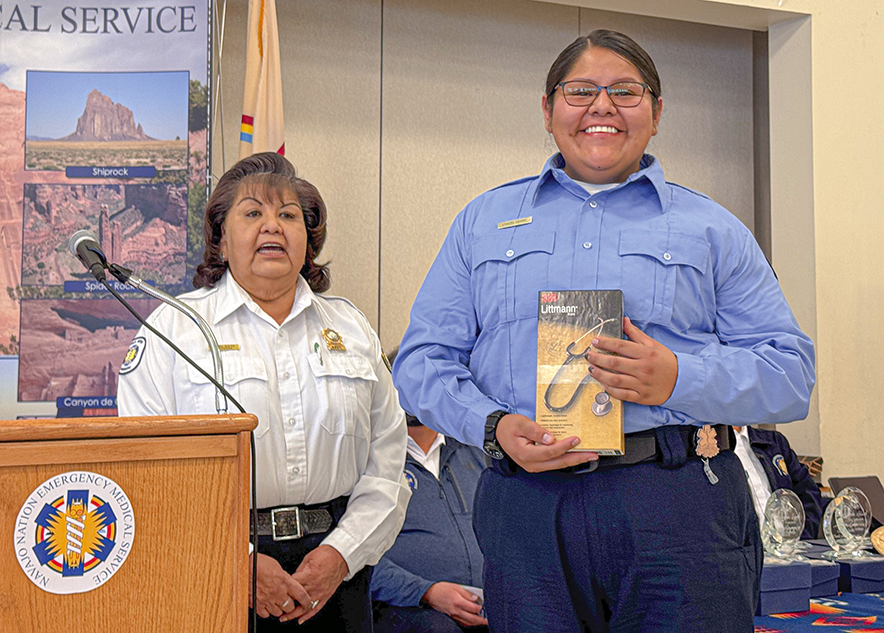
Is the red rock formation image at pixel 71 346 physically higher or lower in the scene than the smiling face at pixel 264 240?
lower

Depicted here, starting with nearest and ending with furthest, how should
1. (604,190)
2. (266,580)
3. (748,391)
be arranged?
(748,391) < (604,190) < (266,580)

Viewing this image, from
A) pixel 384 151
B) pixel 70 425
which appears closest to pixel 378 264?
pixel 384 151

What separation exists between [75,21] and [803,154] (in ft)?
11.4

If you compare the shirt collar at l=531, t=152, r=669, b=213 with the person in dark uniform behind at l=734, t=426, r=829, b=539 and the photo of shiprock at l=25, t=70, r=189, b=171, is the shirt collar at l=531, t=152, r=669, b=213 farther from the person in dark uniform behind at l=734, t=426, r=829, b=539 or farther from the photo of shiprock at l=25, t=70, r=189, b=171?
the person in dark uniform behind at l=734, t=426, r=829, b=539

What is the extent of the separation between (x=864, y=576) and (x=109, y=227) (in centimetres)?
276

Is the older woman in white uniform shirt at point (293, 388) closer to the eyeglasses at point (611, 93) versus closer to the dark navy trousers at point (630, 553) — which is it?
the dark navy trousers at point (630, 553)

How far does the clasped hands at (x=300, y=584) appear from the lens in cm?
184

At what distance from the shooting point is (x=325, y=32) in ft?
14.4

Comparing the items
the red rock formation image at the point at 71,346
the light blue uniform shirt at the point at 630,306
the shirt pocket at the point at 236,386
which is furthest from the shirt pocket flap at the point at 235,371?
the red rock formation image at the point at 71,346

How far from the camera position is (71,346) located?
303 centimetres

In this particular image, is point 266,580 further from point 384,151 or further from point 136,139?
point 384,151

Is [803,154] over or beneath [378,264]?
over

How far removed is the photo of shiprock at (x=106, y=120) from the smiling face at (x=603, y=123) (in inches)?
77.6

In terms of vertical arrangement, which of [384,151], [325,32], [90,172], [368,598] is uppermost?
[325,32]
